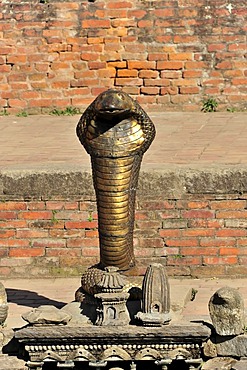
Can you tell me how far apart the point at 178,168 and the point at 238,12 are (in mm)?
4237

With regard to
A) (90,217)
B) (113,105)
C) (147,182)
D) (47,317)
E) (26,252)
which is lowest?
(26,252)

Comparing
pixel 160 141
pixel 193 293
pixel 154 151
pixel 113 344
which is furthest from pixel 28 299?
pixel 160 141

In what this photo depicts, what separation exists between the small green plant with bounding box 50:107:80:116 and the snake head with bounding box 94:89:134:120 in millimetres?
6031

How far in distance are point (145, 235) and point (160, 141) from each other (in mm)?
2127

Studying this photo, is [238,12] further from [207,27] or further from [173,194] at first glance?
[173,194]

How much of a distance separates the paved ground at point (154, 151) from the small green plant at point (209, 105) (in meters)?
0.15

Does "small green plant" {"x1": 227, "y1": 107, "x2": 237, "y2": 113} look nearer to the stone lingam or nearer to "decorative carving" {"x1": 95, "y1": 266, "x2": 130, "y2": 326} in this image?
the stone lingam

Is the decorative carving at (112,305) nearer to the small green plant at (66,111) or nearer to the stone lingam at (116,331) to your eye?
the stone lingam at (116,331)

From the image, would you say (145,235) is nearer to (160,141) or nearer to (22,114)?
(160,141)

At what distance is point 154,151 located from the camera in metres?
11.1

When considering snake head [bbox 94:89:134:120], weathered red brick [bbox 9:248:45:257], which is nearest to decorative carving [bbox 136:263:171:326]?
snake head [bbox 94:89:134:120]

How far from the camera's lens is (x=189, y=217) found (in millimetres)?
9641

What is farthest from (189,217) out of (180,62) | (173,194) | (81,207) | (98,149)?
(180,62)

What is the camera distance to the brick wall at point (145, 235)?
379 inches
